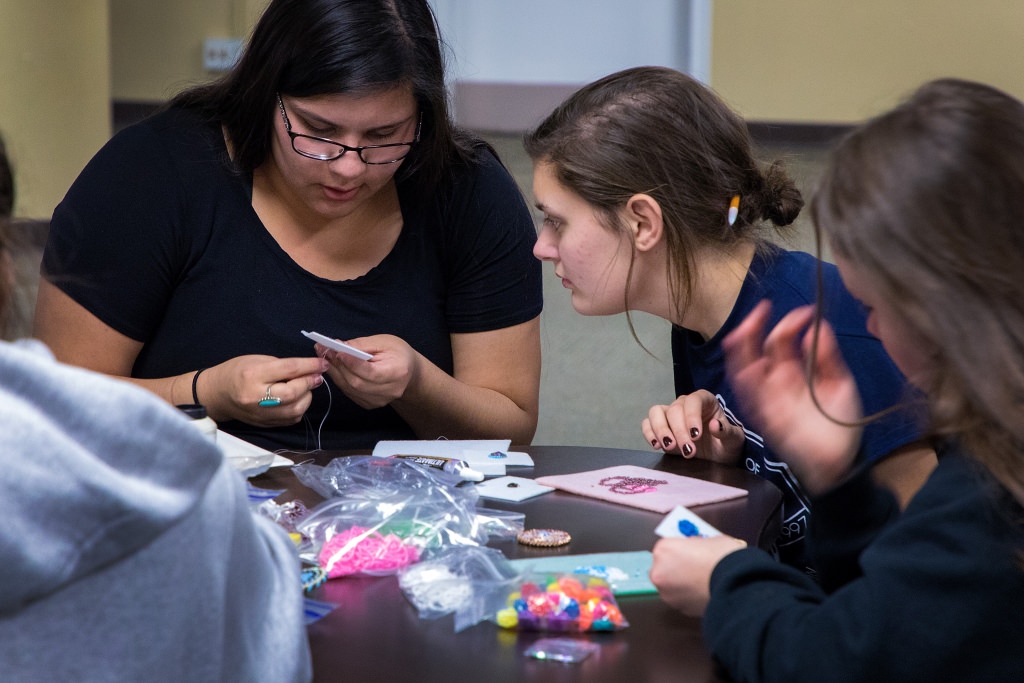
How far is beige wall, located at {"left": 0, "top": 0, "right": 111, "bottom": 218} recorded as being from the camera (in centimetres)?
294

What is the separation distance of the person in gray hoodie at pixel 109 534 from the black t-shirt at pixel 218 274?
1.04 m

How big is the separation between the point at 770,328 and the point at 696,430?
0.18m

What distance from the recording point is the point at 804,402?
986 millimetres

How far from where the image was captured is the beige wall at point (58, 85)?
2938 mm

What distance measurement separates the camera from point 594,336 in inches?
116

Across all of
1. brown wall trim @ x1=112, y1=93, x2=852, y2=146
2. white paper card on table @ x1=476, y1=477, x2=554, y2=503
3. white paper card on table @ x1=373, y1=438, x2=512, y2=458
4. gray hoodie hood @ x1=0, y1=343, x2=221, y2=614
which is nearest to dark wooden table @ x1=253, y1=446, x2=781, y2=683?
white paper card on table @ x1=476, y1=477, x2=554, y2=503

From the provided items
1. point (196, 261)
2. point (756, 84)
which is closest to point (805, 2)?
point (756, 84)

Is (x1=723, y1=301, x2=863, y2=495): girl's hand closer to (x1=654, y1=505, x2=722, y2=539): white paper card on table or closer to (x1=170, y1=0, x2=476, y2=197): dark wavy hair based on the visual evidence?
(x1=654, y1=505, x2=722, y2=539): white paper card on table

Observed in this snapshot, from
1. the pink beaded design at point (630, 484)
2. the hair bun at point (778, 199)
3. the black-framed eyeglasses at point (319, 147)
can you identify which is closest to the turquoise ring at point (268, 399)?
the black-framed eyeglasses at point (319, 147)

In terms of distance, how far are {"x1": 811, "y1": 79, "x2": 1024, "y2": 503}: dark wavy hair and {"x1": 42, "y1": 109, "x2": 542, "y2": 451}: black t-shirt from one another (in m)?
1.06

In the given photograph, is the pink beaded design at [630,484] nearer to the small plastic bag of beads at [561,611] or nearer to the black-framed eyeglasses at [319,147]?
the small plastic bag of beads at [561,611]

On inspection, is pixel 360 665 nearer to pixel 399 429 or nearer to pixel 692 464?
pixel 692 464

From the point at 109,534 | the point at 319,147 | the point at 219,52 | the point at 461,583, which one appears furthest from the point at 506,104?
the point at 109,534

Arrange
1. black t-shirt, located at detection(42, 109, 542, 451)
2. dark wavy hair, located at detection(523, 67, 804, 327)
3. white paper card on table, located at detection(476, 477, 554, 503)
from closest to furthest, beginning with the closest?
white paper card on table, located at detection(476, 477, 554, 503) → dark wavy hair, located at detection(523, 67, 804, 327) → black t-shirt, located at detection(42, 109, 542, 451)
